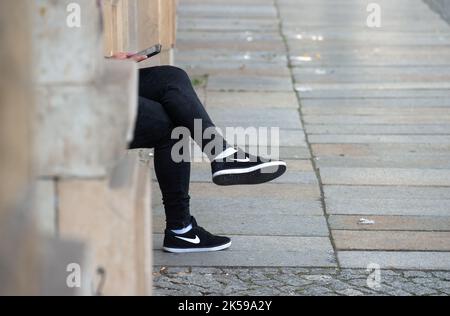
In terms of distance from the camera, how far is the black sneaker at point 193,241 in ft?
15.7

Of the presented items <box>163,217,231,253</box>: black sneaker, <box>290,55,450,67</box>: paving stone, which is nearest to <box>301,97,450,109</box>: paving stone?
<box>290,55,450,67</box>: paving stone

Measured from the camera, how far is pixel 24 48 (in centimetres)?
162

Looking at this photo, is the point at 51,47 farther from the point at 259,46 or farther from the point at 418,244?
the point at 259,46

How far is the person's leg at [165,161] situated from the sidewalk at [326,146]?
22 cm

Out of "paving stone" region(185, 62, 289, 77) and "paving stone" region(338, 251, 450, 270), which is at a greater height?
"paving stone" region(185, 62, 289, 77)

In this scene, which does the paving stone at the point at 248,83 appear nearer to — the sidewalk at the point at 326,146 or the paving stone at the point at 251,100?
the sidewalk at the point at 326,146

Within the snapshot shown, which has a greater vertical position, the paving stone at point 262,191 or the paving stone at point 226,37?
the paving stone at point 226,37

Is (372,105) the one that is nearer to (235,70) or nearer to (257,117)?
(257,117)

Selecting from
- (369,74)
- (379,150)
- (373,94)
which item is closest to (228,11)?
(369,74)

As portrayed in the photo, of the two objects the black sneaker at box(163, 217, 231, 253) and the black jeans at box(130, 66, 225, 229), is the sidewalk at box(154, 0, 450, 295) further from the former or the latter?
the black jeans at box(130, 66, 225, 229)

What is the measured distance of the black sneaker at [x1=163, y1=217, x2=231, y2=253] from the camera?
4.79 meters

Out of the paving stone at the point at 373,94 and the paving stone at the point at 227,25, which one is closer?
the paving stone at the point at 373,94

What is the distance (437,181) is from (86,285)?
13.2 ft

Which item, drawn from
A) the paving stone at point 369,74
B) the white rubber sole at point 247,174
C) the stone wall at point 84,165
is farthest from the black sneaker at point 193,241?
the paving stone at point 369,74
